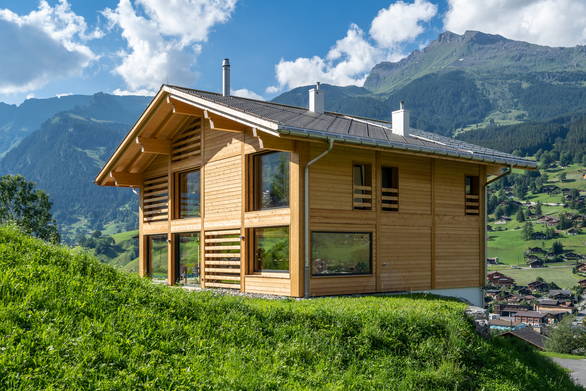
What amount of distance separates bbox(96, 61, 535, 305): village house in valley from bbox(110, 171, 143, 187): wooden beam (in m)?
1.57

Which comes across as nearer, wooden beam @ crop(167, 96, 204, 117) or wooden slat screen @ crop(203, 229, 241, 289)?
wooden slat screen @ crop(203, 229, 241, 289)

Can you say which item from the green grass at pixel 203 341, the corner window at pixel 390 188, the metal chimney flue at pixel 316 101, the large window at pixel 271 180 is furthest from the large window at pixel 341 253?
the metal chimney flue at pixel 316 101

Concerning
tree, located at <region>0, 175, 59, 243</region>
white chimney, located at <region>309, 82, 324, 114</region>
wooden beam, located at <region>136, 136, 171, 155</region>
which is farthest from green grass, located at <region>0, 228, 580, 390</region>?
tree, located at <region>0, 175, 59, 243</region>

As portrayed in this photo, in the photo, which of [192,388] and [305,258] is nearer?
[192,388]

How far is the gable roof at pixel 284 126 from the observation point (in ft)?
43.6

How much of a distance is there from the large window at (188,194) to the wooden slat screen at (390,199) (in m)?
5.95

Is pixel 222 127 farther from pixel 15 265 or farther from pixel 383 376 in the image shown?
pixel 383 376

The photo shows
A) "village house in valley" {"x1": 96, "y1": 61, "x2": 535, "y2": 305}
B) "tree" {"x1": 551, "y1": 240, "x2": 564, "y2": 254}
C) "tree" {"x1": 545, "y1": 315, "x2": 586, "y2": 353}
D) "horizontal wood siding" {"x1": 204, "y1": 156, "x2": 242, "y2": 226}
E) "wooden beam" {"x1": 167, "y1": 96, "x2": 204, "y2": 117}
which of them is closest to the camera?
"village house in valley" {"x1": 96, "y1": 61, "x2": 535, "y2": 305}

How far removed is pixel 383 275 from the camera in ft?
50.1

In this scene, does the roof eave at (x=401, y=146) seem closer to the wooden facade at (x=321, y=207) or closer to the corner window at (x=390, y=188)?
the wooden facade at (x=321, y=207)

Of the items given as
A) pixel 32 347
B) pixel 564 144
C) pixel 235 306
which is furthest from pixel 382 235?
pixel 564 144

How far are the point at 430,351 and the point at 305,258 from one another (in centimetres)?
475

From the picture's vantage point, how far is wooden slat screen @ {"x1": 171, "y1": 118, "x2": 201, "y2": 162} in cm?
1795

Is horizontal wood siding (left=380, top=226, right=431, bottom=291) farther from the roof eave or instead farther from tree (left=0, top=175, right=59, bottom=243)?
tree (left=0, top=175, right=59, bottom=243)
